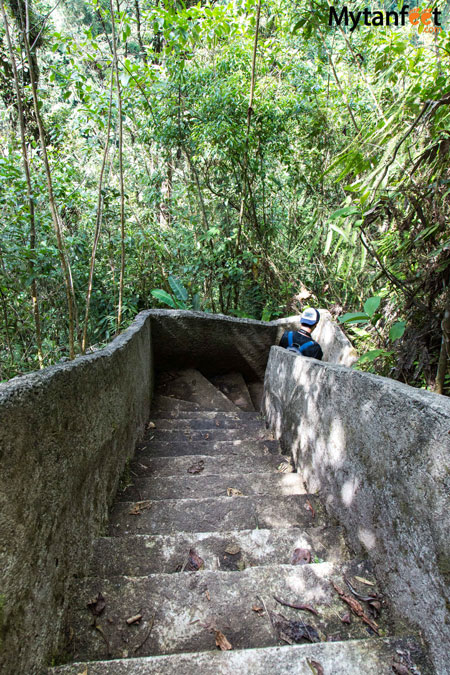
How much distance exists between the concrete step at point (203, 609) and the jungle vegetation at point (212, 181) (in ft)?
4.91

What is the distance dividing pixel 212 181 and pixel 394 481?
650 centimetres

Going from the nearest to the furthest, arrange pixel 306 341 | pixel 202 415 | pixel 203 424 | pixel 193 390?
pixel 203 424 < pixel 306 341 < pixel 202 415 < pixel 193 390

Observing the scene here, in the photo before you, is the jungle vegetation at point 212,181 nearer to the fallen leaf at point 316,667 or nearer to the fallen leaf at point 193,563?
the fallen leaf at point 193,563

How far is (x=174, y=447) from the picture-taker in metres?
3.38

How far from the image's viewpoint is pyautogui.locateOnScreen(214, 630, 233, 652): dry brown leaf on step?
128 cm

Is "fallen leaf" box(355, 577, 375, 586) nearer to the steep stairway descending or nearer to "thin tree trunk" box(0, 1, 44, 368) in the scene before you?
the steep stairway descending

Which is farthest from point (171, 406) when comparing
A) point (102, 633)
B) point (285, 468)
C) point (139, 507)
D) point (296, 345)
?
point (102, 633)

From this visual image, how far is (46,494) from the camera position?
1.26m

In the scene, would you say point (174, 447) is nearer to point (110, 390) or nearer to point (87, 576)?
point (110, 390)

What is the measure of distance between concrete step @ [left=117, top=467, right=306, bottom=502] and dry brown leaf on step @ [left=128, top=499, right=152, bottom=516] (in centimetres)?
16

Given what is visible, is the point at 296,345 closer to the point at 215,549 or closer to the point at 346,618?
the point at 215,549

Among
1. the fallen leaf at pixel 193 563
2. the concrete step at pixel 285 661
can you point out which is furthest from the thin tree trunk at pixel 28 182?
the concrete step at pixel 285 661

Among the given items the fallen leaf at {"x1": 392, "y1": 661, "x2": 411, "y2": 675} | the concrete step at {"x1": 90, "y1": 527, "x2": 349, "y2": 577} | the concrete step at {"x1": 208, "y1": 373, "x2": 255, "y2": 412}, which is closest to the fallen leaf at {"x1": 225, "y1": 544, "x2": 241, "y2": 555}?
the concrete step at {"x1": 90, "y1": 527, "x2": 349, "y2": 577}

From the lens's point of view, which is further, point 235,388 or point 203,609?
point 235,388
